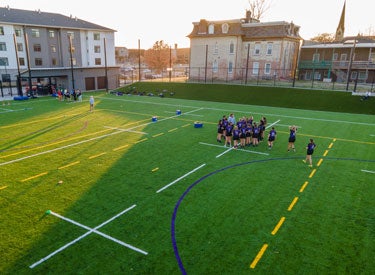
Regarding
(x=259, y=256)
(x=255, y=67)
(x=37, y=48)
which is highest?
(x=37, y=48)

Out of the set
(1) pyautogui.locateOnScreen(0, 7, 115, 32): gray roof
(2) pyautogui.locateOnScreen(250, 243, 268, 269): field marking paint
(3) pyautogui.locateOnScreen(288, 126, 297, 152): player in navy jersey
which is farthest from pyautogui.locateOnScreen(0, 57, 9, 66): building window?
(2) pyautogui.locateOnScreen(250, 243, 268, 269): field marking paint

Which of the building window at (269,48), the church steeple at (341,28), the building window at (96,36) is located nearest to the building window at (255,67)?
the building window at (269,48)

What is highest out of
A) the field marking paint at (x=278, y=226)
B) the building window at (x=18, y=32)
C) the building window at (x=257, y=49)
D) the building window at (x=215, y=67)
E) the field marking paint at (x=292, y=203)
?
the building window at (x=18, y=32)

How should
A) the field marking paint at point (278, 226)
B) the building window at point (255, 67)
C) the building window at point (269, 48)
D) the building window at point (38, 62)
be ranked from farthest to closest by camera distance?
1. the building window at point (255, 67)
2. the building window at point (269, 48)
3. the building window at point (38, 62)
4. the field marking paint at point (278, 226)

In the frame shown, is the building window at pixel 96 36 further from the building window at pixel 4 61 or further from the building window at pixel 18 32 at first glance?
the building window at pixel 4 61

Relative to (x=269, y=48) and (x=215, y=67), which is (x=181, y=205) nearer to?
(x=269, y=48)

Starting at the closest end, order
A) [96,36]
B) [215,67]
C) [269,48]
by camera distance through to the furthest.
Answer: [269,48] < [96,36] < [215,67]

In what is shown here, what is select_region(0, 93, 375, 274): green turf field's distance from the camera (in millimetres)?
8508

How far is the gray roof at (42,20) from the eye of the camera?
163 feet

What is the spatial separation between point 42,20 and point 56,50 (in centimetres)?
559

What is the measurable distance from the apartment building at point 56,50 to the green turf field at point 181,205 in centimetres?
3238

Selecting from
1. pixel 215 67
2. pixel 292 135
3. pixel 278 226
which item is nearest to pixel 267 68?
A: pixel 215 67

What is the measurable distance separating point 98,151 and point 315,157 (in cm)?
1368

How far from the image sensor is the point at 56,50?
55.2 m
